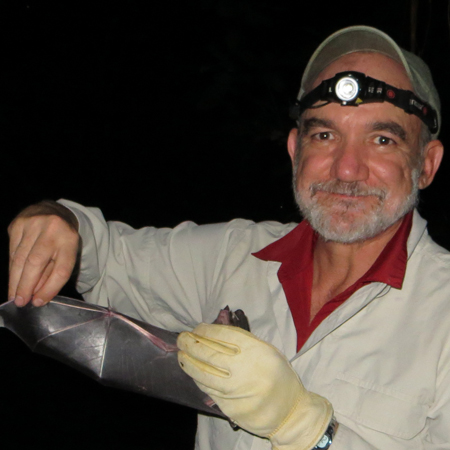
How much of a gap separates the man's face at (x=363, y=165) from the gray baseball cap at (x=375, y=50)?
0.03 metres

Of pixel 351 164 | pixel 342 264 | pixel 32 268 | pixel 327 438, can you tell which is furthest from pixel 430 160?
pixel 32 268

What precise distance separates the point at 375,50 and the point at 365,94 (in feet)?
0.87

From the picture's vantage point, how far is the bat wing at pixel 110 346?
1800 mm

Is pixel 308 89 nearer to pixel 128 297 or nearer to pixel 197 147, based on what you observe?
pixel 128 297

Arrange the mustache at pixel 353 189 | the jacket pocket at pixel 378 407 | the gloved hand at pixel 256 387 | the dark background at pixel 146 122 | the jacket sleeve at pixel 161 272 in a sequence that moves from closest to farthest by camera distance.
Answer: the gloved hand at pixel 256 387, the jacket pocket at pixel 378 407, the mustache at pixel 353 189, the jacket sleeve at pixel 161 272, the dark background at pixel 146 122

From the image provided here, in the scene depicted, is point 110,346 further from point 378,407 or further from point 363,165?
point 363,165

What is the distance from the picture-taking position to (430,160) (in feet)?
6.99

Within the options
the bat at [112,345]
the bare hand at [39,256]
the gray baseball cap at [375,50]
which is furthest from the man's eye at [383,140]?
the bare hand at [39,256]

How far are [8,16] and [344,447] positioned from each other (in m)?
5.17

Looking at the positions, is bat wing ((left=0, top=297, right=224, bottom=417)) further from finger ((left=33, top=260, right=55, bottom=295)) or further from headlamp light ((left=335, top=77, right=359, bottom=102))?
headlamp light ((left=335, top=77, right=359, bottom=102))

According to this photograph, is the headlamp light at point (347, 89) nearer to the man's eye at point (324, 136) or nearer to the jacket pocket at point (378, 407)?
the man's eye at point (324, 136)

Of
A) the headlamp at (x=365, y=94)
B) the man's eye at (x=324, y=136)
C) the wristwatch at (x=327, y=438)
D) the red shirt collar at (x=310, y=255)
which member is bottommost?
the wristwatch at (x=327, y=438)

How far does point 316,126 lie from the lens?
2.05m

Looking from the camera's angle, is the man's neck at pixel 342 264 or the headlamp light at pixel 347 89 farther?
the man's neck at pixel 342 264
